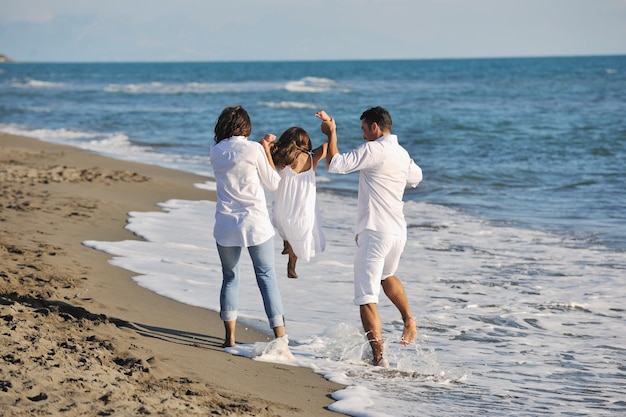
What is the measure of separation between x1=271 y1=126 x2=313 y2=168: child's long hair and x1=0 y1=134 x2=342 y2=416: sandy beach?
53.0 inches

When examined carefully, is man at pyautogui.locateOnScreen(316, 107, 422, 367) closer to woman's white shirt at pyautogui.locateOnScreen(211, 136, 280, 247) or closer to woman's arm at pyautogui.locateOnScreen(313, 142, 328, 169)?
woman's arm at pyautogui.locateOnScreen(313, 142, 328, 169)

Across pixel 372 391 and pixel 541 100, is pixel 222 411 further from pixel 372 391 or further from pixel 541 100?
pixel 541 100

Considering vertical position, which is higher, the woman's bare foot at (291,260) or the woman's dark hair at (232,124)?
the woman's dark hair at (232,124)

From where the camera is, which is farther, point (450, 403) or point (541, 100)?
point (541, 100)

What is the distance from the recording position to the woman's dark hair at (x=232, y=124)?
18.0 ft

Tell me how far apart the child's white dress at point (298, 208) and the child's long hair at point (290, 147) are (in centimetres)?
7

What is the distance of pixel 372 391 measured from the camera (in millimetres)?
5023

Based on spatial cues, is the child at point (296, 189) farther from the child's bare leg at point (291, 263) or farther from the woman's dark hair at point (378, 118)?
the woman's dark hair at point (378, 118)

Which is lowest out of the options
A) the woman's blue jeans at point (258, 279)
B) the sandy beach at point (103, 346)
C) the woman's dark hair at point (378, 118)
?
the sandy beach at point (103, 346)

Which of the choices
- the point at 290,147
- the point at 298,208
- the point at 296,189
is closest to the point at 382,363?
the point at 298,208

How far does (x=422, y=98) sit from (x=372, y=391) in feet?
133

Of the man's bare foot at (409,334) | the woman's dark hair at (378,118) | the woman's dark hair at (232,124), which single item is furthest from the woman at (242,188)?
the man's bare foot at (409,334)

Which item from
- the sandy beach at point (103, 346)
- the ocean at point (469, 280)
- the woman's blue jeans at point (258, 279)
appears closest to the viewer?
the sandy beach at point (103, 346)

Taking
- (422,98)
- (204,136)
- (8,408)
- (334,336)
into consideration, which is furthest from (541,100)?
(8,408)
